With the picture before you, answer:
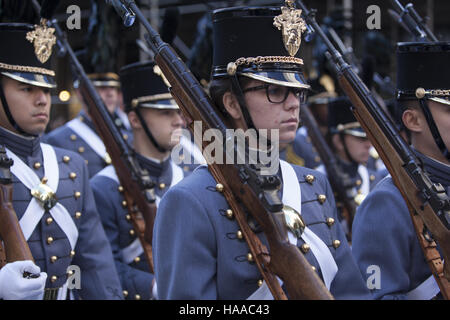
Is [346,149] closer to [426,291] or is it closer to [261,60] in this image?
[426,291]

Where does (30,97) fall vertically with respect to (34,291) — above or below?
above

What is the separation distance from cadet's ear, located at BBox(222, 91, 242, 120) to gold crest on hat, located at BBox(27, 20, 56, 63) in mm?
1870

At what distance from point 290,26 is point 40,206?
214 cm

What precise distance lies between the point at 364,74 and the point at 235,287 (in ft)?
14.7

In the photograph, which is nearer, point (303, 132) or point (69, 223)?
point (69, 223)

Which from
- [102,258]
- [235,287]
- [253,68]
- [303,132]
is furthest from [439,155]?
[303,132]

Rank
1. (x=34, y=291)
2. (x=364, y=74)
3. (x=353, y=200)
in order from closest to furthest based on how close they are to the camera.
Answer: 1. (x=34, y=291)
2. (x=364, y=74)
3. (x=353, y=200)

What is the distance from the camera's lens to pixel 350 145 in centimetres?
902

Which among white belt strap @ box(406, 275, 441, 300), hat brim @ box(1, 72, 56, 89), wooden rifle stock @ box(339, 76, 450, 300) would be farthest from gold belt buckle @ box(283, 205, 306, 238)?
hat brim @ box(1, 72, 56, 89)

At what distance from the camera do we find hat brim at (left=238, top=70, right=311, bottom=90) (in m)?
3.68

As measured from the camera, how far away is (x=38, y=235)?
4.95 m

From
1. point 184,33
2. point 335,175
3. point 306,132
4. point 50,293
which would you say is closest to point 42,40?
point 50,293
